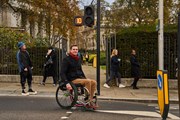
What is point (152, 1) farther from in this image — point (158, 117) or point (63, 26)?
point (158, 117)

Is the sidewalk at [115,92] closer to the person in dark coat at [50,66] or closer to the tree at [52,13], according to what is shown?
the person in dark coat at [50,66]

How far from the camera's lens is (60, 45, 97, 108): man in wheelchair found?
9.48 metres

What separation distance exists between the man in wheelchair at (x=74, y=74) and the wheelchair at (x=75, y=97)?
0.35 feet

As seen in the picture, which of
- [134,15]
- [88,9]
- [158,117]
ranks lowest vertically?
[158,117]

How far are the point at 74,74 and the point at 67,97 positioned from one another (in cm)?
64

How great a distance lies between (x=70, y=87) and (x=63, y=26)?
53.2 ft

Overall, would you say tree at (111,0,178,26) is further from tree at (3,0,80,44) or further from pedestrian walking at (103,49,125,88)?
pedestrian walking at (103,49,125,88)

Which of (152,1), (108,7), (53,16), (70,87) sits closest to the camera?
(70,87)

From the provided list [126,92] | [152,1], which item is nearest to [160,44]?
[126,92]

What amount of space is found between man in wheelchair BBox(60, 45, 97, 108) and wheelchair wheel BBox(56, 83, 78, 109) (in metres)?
0.21

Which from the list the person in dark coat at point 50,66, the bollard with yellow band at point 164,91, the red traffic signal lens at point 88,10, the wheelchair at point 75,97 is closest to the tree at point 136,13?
the person in dark coat at point 50,66

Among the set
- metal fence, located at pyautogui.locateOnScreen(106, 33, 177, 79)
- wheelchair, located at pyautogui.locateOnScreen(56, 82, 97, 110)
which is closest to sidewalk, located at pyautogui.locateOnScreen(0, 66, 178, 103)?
metal fence, located at pyautogui.locateOnScreen(106, 33, 177, 79)

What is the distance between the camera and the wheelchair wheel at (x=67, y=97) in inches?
371

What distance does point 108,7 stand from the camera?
160 feet
